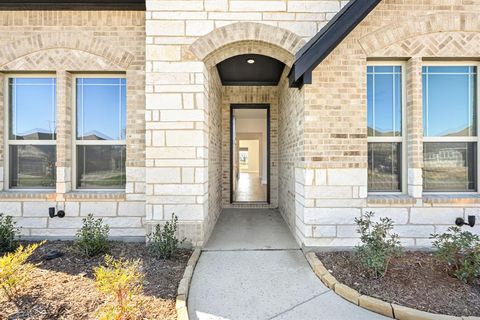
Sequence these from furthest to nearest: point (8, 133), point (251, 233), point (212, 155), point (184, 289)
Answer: point (212, 155) < point (251, 233) < point (8, 133) < point (184, 289)

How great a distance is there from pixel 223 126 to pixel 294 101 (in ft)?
9.16

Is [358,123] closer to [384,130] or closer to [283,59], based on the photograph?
[384,130]

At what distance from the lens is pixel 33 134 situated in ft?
14.9

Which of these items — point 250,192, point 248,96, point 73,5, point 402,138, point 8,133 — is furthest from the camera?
point 250,192

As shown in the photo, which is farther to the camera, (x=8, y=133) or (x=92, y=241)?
(x=8, y=133)

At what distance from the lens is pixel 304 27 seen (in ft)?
12.6

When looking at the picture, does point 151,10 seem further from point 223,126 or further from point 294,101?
point 223,126

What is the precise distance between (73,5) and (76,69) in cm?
104

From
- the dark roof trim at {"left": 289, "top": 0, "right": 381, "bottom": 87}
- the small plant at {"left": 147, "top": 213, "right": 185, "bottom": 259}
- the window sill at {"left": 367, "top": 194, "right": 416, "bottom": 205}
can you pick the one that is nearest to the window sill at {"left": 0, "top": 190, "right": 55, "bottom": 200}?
the small plant at {"left": 147, "top": 213, "right": 185, "bottom": 259}

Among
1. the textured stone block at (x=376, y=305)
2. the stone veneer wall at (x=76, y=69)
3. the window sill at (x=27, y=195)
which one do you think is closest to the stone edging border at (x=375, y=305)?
the textured stone block at (x=376, y=305)

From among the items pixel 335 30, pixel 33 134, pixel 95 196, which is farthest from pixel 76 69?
pixel 335 30

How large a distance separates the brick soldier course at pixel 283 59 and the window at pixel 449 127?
31cm

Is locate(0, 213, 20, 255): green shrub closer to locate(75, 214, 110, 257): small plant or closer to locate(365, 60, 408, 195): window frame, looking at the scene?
locate(75, 214, 110, 257): small plant

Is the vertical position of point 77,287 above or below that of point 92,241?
below
